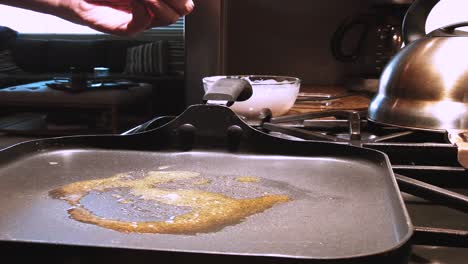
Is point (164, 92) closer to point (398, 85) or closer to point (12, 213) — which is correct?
point (398, 85)

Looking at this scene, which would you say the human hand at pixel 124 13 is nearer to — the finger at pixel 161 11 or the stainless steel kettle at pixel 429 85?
the finger at pixel 161 11

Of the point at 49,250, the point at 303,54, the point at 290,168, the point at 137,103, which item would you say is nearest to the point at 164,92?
the point at 137,103

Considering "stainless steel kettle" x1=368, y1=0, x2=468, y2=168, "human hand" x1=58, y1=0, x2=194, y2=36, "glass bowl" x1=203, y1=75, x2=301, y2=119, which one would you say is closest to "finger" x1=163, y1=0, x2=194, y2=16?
"human hand" x1=58, y1=0, x2=194, y2=36

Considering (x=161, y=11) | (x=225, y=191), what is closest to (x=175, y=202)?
(x=225, y=191)

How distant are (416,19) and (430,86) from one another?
205mm

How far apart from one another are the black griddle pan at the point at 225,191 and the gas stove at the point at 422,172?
1.8 inches

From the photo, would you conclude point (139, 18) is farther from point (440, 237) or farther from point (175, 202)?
point (440, 237)

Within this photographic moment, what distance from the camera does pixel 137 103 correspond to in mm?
3047

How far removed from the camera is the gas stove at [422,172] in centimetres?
43

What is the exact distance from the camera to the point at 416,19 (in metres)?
0.97

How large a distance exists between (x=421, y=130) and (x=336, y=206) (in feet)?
1.32

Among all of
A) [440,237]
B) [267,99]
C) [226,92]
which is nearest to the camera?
[440,237]

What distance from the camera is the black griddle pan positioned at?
0.29 meters

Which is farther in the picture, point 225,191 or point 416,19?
point 416,19
